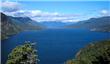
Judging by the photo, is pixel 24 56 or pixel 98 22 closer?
pixel 24 56

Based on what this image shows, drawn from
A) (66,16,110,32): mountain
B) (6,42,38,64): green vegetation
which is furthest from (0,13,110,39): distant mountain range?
(6,42,38,64): green vegetation

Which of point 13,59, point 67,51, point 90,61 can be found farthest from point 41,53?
point 13,59

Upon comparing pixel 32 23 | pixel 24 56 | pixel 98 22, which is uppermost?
pixel 98 22

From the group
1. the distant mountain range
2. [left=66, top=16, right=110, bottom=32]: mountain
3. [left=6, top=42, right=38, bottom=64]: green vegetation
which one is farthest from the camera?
Result: [left=66, top=16, right=110, bottom=32]: mountain

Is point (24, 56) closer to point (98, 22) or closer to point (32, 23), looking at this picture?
point (32, 23)

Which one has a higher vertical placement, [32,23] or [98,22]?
[98,22]

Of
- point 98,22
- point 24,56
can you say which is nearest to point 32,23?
point 98,22

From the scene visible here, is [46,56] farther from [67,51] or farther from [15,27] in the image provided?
[15,27]

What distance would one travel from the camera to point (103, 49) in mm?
22625

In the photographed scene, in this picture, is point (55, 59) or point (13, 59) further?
point (55, 59)

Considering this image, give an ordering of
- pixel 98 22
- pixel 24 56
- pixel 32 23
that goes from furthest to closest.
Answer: pixel 98 22 → pixel 32 23 → pixel 24 56

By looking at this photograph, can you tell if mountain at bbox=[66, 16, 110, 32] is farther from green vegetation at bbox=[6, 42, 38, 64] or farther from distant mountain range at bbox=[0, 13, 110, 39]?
green vegetation at bbox=[6, 42, 38, 64]

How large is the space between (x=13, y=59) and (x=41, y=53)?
21770mm

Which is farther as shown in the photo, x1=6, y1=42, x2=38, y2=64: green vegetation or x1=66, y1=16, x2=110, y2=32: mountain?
x1=66, y1=16, x2=110, y2=32: mountain
